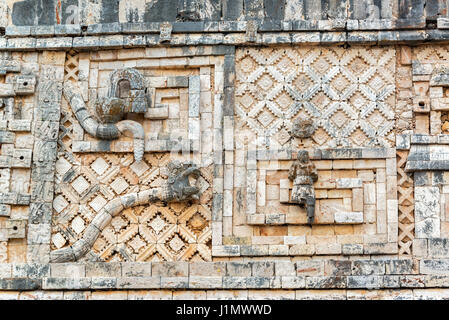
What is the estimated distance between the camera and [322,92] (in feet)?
47.1

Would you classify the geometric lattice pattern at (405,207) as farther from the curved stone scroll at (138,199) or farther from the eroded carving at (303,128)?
the curved stone scroll at (138,199)

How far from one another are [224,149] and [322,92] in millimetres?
1522

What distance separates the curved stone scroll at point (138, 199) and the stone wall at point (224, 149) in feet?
0.06

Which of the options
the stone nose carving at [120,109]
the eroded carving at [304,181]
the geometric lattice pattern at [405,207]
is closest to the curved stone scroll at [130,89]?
the stone nose carving at [120,109]

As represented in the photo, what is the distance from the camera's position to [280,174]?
556 inches

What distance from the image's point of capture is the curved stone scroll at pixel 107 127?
1423 centimetres

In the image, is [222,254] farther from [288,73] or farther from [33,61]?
[33,61]

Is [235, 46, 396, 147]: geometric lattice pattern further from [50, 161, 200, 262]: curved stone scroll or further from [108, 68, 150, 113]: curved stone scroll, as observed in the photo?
[108, 68, 150, 113]: curved stone scroll

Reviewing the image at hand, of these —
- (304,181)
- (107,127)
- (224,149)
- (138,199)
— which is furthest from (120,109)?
(304,181)

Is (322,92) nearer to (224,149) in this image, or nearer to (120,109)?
(224,149)

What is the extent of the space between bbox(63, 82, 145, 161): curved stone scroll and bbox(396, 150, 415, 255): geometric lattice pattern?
3394mm
